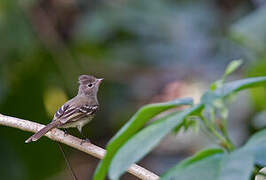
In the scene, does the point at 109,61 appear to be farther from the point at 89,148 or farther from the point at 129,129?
the point at 129,129

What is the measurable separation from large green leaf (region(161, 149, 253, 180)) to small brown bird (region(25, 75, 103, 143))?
2.49 meters

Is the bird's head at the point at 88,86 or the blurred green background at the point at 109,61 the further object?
the blurred green background at the point at 109,61

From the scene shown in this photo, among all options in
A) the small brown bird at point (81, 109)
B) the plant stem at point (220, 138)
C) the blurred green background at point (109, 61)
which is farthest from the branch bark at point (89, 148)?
the blurred green background at point (109, 61)

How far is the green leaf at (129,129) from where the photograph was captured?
1.16 metres

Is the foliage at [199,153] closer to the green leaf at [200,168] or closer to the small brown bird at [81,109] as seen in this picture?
the green leaf at [200,168]

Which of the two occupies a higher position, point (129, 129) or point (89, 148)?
point (129, 129)

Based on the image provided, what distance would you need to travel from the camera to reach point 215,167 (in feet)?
3.53

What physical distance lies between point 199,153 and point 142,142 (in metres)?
0.13

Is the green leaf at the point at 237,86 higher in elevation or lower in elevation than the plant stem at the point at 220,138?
higher

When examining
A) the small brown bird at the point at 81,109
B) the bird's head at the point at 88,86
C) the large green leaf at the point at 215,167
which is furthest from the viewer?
the bird's head at the point at 88,86

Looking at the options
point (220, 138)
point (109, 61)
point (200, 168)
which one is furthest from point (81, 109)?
point (200, 168)

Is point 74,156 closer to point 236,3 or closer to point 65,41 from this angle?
point 65,41

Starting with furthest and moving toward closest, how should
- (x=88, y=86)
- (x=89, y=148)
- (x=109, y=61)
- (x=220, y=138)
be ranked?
(x=109, y=61), (x=88, y=86), (x=89, y=148), (x=220, y=138)

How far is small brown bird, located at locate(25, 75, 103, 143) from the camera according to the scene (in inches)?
165
